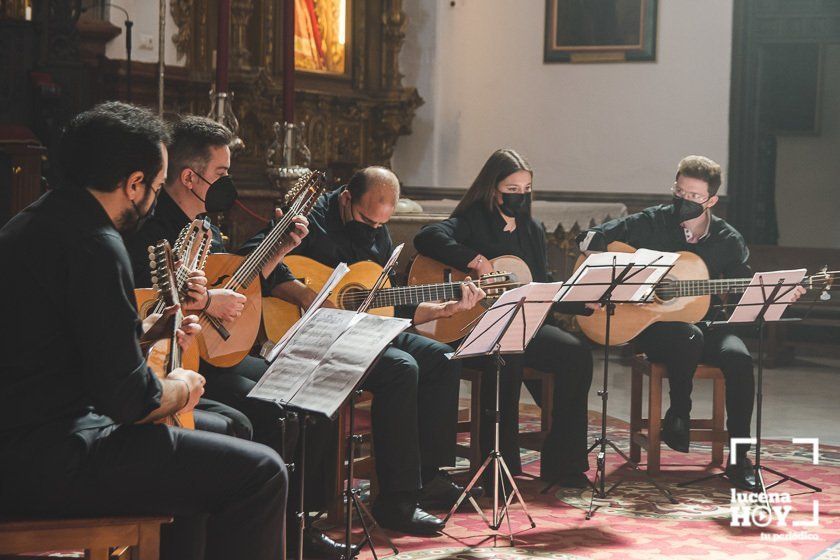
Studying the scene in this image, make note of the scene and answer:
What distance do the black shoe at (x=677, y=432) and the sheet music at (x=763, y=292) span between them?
0.74 meters

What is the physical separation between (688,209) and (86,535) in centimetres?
353

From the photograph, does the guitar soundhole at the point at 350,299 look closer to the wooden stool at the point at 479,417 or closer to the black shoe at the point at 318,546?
the wooden stool at the point at 479,417

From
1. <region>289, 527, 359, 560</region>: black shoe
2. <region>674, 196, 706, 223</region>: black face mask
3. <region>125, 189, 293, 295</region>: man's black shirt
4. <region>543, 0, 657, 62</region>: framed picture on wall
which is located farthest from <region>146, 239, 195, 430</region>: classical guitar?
<region>543, 0, 657, 62</region>: framed picture on wall

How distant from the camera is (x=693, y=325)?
5.13 m

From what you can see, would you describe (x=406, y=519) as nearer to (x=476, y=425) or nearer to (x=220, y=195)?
(x=476, y=425)

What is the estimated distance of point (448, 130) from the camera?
9.84 m

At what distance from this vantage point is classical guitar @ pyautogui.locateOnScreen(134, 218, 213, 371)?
3.16m

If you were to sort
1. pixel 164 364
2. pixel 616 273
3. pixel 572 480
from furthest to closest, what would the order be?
pixel 572 480, pixel 616 273, pixel 164 364

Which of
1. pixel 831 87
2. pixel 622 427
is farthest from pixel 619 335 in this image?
pixel 831 87

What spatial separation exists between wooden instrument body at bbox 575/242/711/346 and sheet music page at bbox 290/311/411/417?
6.64ft

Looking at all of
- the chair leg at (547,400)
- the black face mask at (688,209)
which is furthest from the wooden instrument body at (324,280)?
the black face mask at (688,209)

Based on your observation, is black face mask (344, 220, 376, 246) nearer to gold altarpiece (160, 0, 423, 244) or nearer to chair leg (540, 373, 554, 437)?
chair leg (540, 373, 554, 437)

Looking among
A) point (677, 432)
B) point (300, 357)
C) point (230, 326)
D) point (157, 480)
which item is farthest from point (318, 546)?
point (677, 432)

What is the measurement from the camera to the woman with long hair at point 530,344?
190 inches
